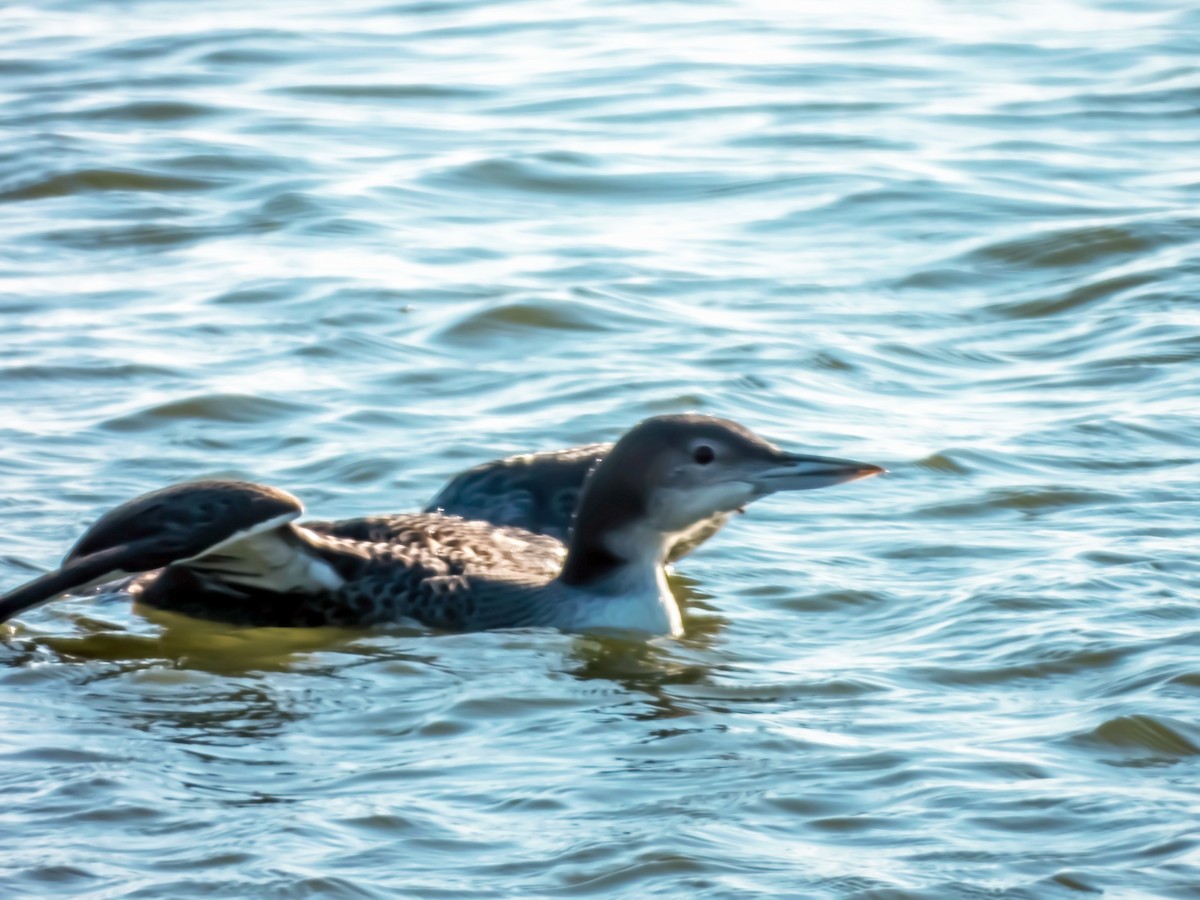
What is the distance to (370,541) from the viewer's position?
6.50m

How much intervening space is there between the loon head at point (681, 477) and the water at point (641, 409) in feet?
1.13

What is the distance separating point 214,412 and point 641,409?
5.33 ft

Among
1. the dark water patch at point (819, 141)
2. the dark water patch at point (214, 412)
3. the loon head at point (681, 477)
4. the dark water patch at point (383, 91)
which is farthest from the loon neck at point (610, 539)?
the dark water patch at point (383, 91)

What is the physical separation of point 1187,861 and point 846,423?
3863mm

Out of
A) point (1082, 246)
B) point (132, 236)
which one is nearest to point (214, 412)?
point (132, 236)

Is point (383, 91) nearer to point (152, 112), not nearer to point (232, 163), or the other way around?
point (152, 112)

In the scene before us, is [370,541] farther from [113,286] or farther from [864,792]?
[113,286]

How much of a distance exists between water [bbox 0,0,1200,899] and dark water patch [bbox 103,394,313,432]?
0.02m

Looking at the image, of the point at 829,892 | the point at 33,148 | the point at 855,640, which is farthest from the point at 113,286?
the point at 829,892

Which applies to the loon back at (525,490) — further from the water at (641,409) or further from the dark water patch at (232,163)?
the dark water patch at (232,163)

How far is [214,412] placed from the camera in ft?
27.1

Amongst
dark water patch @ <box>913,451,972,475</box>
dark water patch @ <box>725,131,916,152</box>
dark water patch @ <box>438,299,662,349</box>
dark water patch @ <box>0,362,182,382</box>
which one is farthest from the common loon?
dark water patch @ <box>725,131,916,152</box>

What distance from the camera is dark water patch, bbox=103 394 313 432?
26.8 feet

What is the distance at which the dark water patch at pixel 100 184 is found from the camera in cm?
1175
